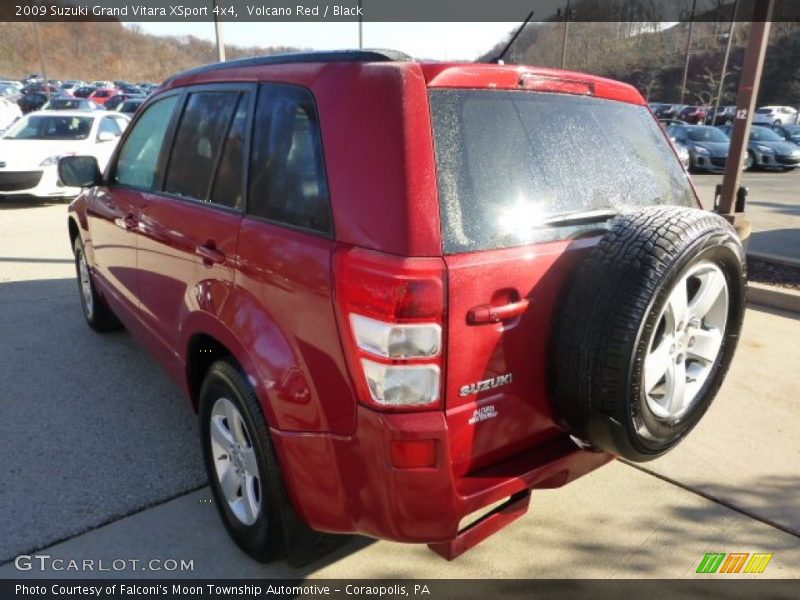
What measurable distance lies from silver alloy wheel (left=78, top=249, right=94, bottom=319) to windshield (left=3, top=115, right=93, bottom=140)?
8.05 meters

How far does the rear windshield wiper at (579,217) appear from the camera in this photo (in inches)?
83.0

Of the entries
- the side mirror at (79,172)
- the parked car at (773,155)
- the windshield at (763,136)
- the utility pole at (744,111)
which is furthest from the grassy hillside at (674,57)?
the side mirror at (79,172)

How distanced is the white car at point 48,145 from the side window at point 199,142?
840 cm

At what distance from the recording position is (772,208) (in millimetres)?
12047

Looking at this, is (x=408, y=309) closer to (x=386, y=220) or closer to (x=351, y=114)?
(x=386, y=220)

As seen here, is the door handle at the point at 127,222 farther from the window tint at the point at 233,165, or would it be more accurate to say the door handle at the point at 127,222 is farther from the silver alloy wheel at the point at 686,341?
the silver alloy wheel at the point at 686,341

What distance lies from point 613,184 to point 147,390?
3041 mm

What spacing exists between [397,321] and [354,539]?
1307mm

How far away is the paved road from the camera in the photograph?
8219mm

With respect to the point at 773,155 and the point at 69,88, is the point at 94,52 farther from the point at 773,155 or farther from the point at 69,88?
the point at 773,155

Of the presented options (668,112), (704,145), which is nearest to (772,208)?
(704,145)

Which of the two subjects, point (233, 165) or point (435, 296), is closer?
point (435, 296)

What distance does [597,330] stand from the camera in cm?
198

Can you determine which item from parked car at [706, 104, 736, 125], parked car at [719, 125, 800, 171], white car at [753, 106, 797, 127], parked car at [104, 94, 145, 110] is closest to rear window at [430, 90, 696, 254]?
parked car at [719, 125, 800, 171]
